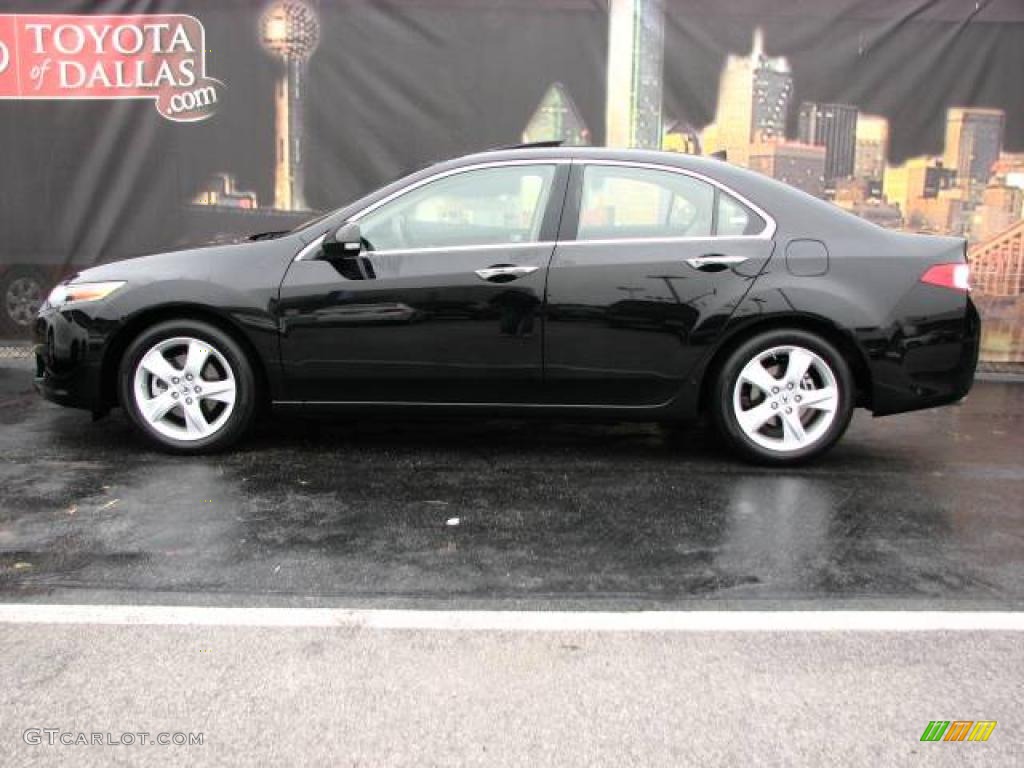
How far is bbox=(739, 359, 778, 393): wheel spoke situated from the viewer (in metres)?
4.58

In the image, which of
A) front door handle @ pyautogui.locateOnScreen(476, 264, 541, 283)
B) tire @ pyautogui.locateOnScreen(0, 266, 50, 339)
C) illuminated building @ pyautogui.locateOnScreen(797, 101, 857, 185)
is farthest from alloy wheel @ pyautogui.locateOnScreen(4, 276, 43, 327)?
illuminated building @ pyautogui.locateOnScreen(797, 101, 857, 185)

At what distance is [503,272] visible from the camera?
4496 millimetres

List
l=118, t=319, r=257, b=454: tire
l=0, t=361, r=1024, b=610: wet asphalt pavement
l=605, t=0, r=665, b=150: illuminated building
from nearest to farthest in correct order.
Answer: l=0, t=361, r=1024, b=610: wet asphalt pavement < l=118, t=319, r=257, b=454: tire < l=605, t=0, r=665, b=150: illuminated building

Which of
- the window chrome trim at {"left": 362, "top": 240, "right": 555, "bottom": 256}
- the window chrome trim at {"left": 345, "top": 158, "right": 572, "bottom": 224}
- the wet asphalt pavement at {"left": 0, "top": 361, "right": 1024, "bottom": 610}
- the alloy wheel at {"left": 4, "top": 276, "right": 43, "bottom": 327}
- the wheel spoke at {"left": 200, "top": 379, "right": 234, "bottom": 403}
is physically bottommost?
the wet asphalt pavement at {"left": 0, "top": 361, "right": 1024, "bottom": 610}

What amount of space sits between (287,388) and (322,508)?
0.83 metres

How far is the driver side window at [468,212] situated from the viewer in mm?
4578

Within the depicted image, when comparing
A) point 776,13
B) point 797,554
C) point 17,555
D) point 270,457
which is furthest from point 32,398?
point 776,13

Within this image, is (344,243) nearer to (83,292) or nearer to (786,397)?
(83,292)

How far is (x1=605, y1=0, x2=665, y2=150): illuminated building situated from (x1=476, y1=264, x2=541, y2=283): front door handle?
10.9 ft

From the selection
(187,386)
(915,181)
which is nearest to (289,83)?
(187,386)

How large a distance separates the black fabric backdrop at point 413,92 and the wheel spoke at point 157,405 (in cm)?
324

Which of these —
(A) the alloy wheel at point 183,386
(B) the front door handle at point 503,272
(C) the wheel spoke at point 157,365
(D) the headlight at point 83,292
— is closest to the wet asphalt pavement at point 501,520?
(A) the alloy wheel at point 183,386

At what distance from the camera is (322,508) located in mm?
4059

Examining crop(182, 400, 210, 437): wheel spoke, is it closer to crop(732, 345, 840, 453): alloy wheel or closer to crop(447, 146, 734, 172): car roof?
crop(447, 146, 734, 172): car roof
